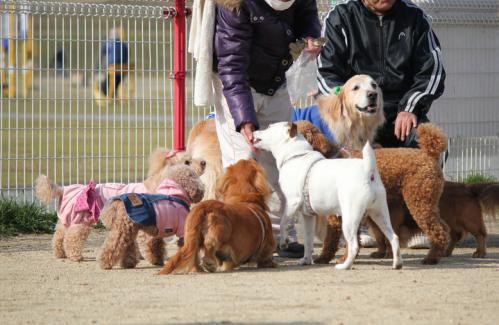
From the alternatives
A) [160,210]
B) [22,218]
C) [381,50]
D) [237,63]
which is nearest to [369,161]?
[237,63]

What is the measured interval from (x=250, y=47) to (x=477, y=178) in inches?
187

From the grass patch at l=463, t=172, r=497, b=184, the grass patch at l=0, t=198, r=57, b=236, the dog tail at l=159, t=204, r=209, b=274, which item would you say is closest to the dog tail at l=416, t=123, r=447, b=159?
the dog tail at l=159, t=204, r=209, b=274

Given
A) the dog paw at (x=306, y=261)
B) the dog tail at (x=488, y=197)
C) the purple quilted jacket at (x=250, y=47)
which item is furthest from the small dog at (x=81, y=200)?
the dog tail at (x=488, y=197)

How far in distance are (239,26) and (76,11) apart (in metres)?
2.90

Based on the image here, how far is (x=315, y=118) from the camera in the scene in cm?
902

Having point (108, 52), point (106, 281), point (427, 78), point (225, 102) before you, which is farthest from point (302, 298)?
point (108, 52)

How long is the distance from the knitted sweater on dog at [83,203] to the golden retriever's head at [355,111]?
195 cm

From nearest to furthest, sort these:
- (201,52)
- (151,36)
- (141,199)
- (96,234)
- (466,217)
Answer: (141,199) → (201,52) → (466,217) → (96,234) → (151,36)

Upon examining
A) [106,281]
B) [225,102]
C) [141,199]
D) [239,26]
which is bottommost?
[106,281]

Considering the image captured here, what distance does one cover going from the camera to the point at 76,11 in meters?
9.95

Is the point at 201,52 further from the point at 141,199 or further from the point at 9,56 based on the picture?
the point at 9,56

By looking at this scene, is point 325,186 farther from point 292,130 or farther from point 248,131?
point 248,131

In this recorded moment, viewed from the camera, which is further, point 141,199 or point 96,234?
point 96,234

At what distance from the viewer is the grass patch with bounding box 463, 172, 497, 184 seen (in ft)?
37.7
